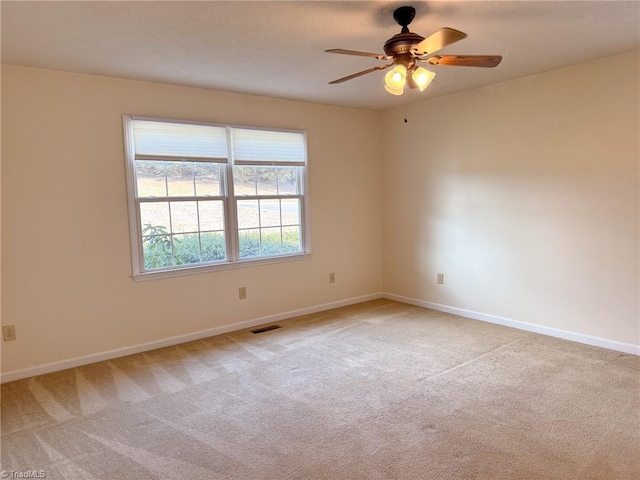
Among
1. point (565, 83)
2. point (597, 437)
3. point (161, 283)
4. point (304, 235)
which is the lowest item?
point (597, 437)

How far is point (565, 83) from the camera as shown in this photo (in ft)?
11.8

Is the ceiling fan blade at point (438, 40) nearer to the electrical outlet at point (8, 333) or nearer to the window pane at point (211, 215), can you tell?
the window pane at point (211, 215)

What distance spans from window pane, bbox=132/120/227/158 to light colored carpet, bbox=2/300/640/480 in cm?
181

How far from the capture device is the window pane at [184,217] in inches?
153

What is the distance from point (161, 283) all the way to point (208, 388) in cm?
127

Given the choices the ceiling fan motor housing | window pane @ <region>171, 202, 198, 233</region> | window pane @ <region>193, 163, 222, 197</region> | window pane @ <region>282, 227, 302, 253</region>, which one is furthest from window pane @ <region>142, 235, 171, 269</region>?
the ceiling fan motor housing

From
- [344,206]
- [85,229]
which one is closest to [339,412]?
[85,229]

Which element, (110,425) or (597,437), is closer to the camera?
(597,437)

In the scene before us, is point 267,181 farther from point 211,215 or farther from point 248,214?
point 211,215

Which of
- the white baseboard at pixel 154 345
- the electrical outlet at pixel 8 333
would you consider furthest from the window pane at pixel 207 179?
the electrical outlet at pixel 8 333

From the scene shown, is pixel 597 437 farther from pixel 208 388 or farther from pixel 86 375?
pixel 86 375

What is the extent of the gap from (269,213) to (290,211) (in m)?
0.29

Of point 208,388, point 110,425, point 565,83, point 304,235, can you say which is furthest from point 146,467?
point 565,83

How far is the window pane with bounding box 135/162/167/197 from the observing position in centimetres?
370
